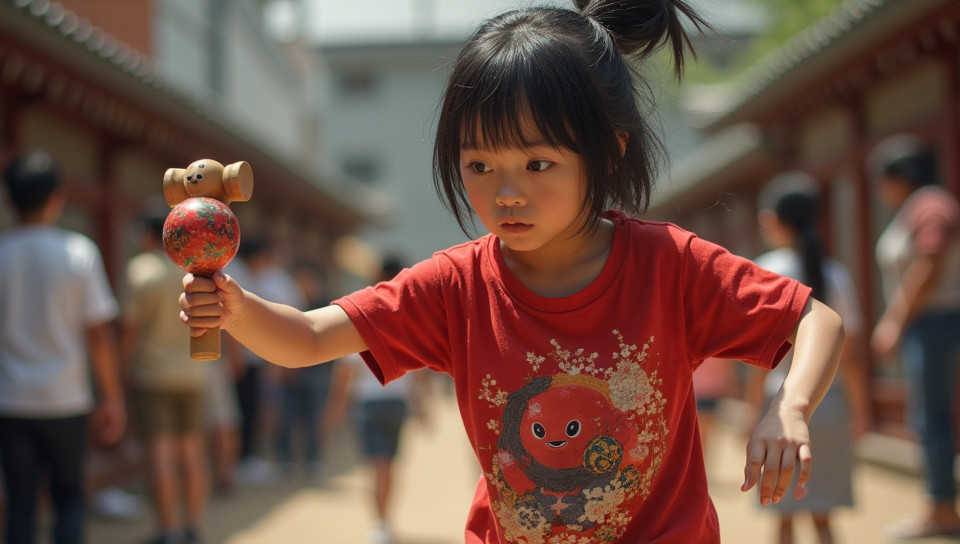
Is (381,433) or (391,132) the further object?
(391,132)

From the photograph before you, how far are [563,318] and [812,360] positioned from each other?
1.62ft

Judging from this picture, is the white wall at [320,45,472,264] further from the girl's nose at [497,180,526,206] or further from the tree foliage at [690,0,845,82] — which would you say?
the girl's nose at [497,180,526,206]

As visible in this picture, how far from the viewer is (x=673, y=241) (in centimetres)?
214

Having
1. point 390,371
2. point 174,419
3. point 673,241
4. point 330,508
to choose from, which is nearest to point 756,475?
point 673,241

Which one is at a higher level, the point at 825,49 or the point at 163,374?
the point at 825,49

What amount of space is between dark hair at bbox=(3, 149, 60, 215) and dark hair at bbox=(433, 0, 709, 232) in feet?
10.6

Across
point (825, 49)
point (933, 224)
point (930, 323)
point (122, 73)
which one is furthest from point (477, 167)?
point (825, 49)

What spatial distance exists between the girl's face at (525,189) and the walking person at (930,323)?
13.9 ft

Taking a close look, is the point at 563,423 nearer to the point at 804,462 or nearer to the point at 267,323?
the point at 804,462

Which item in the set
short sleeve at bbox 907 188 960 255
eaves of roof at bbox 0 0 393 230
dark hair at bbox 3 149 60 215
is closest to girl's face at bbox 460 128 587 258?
dark hair at bbox 3 149 60 215

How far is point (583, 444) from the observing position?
204 cm

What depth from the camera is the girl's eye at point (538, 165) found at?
6.52 feet

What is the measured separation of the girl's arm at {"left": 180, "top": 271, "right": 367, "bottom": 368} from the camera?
1.94 metres

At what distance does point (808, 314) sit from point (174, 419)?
5.11 m
